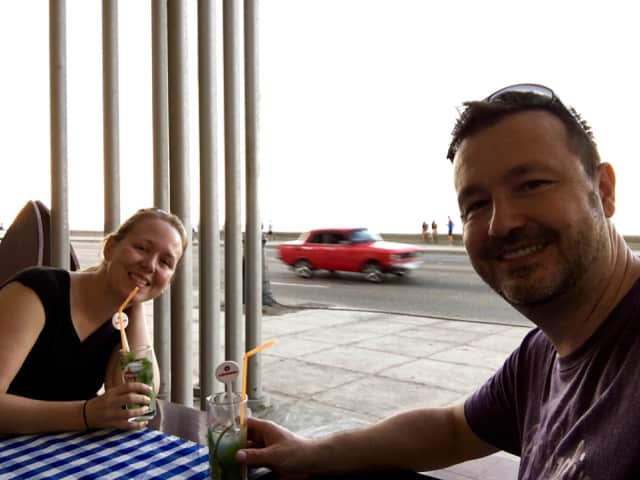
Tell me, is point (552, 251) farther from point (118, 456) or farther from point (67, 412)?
point (67, 412)

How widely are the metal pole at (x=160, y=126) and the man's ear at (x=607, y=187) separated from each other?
2806 mm

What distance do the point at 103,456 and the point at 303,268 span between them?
1319 centimetres

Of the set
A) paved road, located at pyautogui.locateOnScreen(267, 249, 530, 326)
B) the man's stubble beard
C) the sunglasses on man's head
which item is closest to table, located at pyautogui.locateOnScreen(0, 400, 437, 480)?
the man's stubble beard

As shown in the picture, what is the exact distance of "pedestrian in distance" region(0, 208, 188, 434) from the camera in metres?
1.55

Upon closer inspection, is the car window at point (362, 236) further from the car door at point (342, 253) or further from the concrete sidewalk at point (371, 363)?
the concrete sidewalk at point (371, 363)

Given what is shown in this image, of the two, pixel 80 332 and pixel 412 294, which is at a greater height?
pixel 80 332

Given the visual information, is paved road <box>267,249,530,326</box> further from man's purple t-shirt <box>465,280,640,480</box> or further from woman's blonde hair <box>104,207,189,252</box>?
man's purple t-shirt <box>465,280,640,480</box>

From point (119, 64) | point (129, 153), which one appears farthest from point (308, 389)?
point (119, 64)

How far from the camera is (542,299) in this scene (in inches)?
42.6

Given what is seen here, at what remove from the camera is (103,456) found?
138cm

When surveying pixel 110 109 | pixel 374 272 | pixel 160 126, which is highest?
pixel 110 109

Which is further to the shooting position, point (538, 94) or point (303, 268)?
point (303, 268)

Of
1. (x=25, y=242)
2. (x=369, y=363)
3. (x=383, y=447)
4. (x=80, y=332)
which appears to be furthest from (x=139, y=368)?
(x=369, y=363)

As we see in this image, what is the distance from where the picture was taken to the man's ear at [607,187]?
1151 mm
